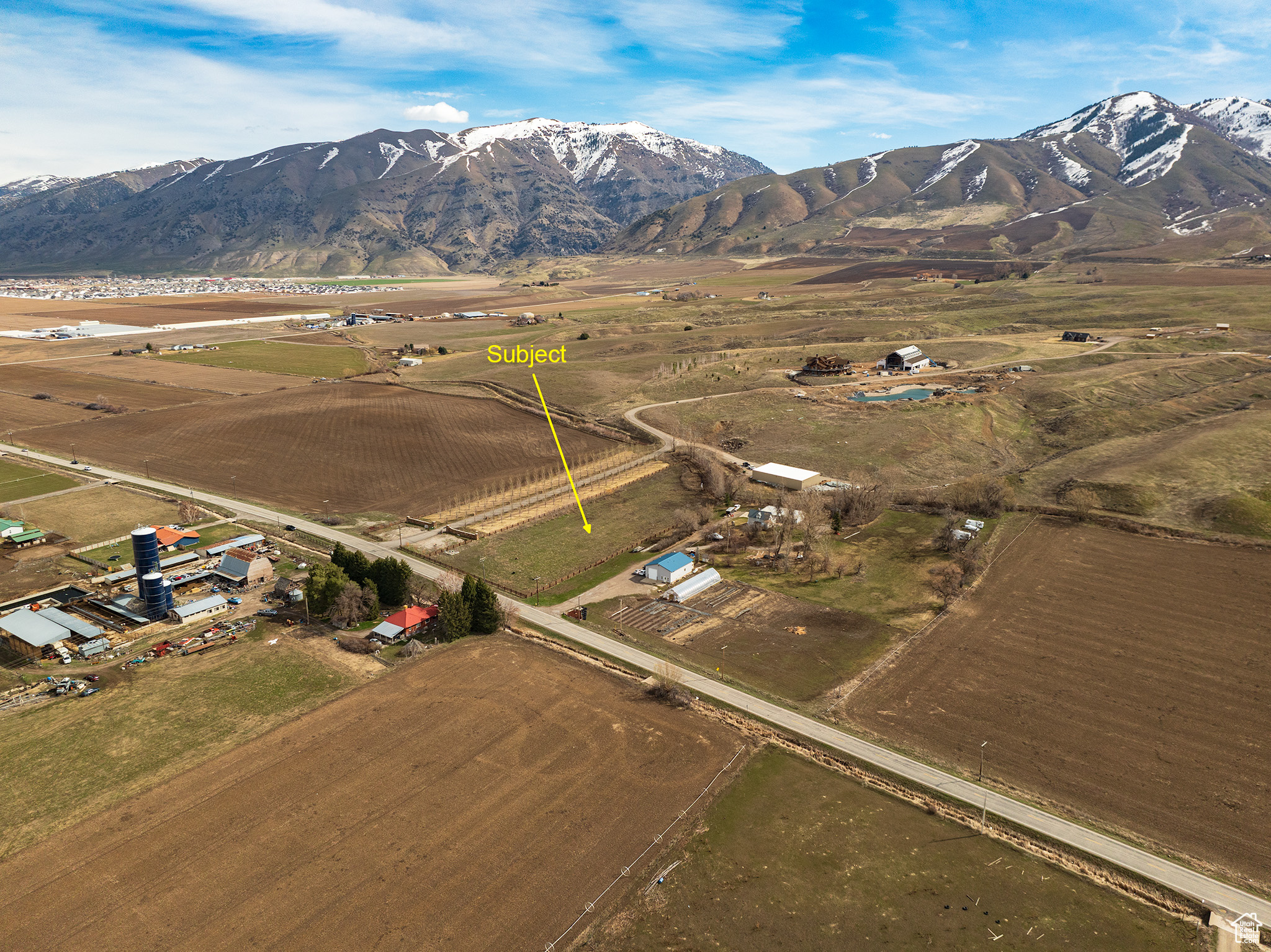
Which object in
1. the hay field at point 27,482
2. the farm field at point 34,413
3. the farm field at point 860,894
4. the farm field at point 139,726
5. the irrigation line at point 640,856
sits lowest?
the farm field at point 860,894

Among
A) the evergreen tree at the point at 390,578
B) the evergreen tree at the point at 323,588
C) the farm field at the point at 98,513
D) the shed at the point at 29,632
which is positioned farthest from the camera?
the farm field at the point at 98,513

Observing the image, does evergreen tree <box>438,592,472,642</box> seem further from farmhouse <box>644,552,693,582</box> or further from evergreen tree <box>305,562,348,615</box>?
farmhouse <box>644,552,693,582</box>

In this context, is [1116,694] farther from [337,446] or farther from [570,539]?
[337,446]

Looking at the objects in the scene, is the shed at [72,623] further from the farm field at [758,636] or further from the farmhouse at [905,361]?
the farmhouse at [905,361]

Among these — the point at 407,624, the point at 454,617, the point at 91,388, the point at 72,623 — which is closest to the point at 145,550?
the point at 72,623

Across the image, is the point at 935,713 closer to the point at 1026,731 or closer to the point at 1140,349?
the point at 1026,731

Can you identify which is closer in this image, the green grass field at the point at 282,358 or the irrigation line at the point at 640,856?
the irrigation line at the point at 640,856

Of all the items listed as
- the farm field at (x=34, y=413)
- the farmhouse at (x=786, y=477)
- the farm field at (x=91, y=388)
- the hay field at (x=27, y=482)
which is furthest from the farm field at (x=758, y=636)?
the farm field at (x=91, y=388)

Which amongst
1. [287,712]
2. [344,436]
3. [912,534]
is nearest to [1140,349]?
[912,534]
